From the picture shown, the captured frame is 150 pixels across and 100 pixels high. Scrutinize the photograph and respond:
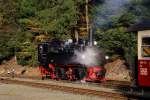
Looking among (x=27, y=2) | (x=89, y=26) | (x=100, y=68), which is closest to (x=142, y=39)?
(x=100, y=68)

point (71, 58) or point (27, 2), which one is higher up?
point (27, 2)

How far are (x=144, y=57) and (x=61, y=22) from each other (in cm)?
2193

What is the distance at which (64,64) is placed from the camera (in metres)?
29.3

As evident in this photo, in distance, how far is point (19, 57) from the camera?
41.4 m

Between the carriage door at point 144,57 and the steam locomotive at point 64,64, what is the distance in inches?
385

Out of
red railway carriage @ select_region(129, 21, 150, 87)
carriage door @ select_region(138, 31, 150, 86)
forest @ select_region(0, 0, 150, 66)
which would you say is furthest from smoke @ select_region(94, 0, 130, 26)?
carriage door @ select_region(138, 31, 150, 86)

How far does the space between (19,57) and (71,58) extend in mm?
13916

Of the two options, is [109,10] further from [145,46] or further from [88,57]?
[145,46]

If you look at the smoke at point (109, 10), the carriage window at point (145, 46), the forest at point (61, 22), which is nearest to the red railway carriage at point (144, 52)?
the carriage window at point (145, 46)

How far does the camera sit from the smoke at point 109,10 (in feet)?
104

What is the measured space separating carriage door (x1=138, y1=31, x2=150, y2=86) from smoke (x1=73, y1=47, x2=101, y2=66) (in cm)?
989

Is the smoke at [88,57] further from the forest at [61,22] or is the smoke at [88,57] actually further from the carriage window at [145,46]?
the carriage window at [145,46]

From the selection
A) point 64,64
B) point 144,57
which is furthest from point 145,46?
point 64,64

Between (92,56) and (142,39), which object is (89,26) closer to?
(92,56)
